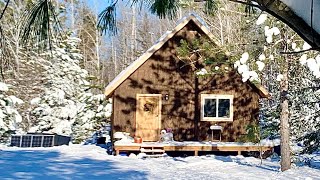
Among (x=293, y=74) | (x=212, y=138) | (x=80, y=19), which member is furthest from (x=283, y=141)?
(x=80, y=19)

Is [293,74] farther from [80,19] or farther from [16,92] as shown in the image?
[80,19]

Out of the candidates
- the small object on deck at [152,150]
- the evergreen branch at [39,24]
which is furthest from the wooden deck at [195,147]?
the evergreen branch at [39,24]

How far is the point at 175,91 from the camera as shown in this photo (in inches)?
552

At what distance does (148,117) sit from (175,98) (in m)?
1.05

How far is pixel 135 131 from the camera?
1387 cm

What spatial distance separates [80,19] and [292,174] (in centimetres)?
2185

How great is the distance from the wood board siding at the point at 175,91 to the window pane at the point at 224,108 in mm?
255

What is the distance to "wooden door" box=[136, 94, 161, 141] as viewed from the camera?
45.6 feet

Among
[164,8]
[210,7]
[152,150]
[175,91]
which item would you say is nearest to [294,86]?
[175,91]

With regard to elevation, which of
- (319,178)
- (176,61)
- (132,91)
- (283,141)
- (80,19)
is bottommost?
(319,178)

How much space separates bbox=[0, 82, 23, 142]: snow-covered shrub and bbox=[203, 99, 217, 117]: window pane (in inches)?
275

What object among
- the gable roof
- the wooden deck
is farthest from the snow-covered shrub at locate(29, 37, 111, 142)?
the wooden deck

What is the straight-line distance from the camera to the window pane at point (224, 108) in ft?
46.5

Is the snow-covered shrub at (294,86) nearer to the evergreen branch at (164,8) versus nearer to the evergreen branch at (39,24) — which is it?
the evergreen branch at (164,8)
